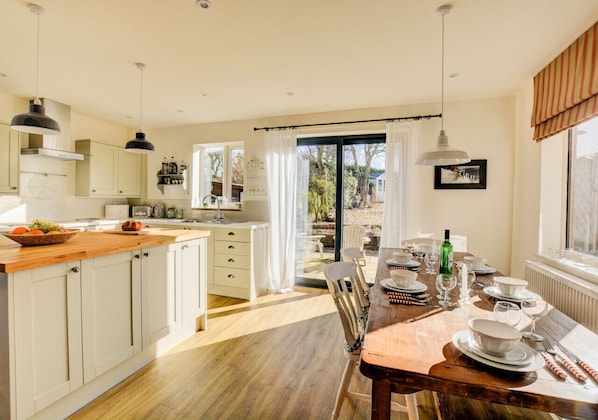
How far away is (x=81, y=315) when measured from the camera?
68.6 inches

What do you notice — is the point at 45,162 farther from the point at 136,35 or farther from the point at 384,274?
the point at 384,274

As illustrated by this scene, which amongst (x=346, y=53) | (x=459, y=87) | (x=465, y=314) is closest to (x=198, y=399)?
(x=465, y=314)

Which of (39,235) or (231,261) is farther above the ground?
(39,235)

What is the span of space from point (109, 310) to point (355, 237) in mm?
3057

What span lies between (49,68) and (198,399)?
132 inches

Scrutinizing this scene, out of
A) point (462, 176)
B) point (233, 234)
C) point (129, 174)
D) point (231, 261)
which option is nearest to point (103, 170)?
point (129, 174)

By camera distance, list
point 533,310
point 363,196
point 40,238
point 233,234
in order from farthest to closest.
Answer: point 363,196, point 233,234, point 40,238, point 533,310

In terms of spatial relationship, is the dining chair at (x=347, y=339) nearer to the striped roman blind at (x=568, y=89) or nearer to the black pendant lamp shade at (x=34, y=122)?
the striped roman blind at (x=568, y=89)

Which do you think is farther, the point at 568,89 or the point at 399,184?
the point at 399,184

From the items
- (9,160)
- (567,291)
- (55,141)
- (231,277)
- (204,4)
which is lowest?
(231,277)

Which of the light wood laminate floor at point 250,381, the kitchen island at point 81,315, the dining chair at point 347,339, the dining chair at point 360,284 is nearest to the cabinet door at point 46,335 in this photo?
the kitchen island at point 81,315

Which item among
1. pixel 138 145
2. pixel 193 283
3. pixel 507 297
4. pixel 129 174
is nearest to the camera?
pixel 507 297

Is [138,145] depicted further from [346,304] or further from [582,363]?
[582,363]

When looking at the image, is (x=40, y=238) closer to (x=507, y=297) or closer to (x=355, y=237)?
(x=507, y=297)
